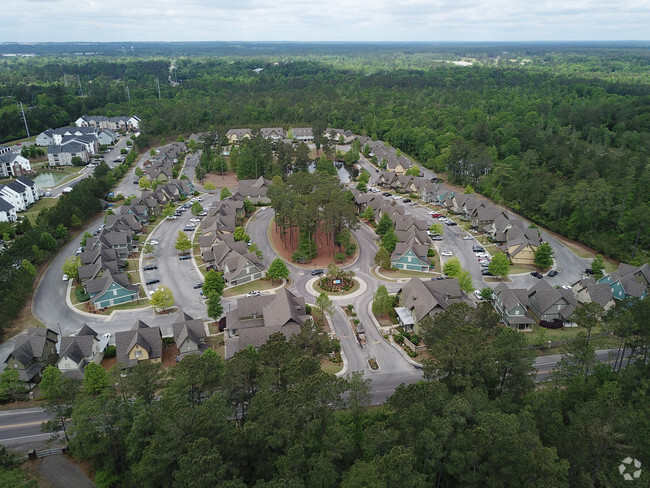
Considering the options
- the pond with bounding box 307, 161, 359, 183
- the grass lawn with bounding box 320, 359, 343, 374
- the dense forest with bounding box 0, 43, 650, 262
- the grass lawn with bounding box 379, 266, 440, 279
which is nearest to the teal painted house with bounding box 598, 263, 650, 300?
the dense forest with bounding box 0, 43, 650, 262

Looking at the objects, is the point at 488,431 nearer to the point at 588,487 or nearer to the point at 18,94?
the point at 588,487

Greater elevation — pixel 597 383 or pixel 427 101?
pixel 427 101

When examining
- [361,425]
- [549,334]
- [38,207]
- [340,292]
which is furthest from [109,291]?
[549,334]

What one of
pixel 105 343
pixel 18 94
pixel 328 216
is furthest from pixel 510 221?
pixel 18 94

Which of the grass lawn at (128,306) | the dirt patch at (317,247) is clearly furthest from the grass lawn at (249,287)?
the grass lawn at (128,306)

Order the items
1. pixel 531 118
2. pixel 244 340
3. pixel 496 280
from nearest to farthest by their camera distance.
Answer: pixel 244 340
pixel 496 280
pixel 531 118

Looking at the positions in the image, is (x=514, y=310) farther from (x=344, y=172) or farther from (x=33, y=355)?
(x=344, y=172)
